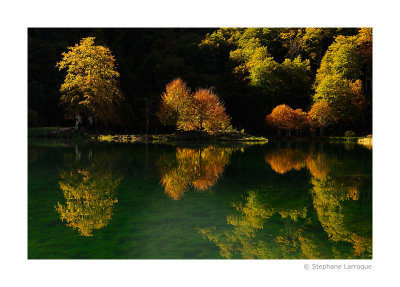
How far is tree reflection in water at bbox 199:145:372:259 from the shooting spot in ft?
18.8

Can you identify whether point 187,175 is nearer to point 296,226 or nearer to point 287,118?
point 296,226

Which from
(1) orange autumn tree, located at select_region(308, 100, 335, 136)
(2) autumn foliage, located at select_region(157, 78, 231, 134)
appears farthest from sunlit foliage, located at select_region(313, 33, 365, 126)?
(2) autumn foliage, located at select_region(157, 78, 231, 134)

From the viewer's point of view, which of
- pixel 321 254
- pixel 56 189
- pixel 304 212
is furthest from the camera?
pixel 56 189

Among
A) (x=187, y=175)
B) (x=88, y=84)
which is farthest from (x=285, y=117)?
(x=187, y=175)

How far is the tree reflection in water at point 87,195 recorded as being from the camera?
6.88 metres

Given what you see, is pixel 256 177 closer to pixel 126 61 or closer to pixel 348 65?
pixel 348 65

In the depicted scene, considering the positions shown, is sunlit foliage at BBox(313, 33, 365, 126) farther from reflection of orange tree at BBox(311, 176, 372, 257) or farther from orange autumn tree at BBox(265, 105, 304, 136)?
reflection of orange tree at BBox(311, 176, 372, 257)

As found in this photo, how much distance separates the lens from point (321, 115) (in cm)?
3612

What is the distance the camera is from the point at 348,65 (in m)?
38.2

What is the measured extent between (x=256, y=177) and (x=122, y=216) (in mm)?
5589

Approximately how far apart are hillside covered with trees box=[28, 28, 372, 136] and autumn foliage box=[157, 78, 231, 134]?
0.09 meters

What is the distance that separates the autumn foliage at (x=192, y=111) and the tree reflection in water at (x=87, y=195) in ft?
65.4
